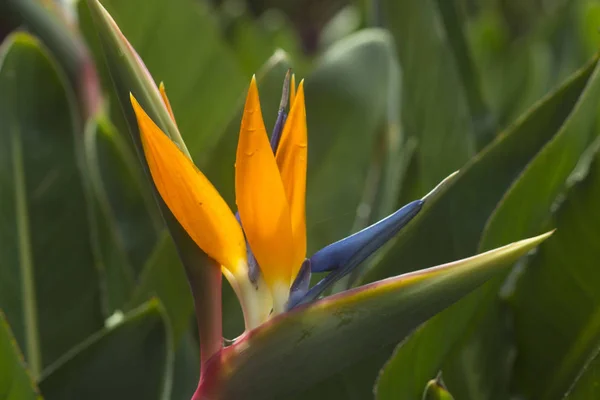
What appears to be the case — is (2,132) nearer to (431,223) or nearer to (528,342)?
(431,223)

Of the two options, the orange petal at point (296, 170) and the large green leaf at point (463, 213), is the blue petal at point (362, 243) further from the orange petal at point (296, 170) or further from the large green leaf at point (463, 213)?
the large green leaf at point (463, 213)

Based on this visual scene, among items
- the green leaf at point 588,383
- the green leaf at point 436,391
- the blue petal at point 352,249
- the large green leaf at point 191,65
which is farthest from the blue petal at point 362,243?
the large green leaf at point 191,65

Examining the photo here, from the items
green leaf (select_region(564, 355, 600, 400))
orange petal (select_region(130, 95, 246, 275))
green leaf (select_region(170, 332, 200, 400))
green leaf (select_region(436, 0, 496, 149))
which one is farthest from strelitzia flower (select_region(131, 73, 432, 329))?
green leaf (select_region(436, 0, 496, 149))

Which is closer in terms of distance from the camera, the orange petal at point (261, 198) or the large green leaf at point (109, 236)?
the orange petal at point (261, 198)

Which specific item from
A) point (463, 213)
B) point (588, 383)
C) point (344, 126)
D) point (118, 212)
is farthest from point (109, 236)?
point (588, 383)

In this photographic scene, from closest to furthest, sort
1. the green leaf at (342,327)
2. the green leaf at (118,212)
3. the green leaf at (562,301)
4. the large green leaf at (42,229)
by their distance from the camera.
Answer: the green leaf at (342,327), the green leaf at (562,301), the large green leaf at (42,229), the green leaf at (118,212)

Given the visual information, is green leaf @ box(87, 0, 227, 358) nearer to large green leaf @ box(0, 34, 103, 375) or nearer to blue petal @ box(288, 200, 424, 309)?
blue petal @ box(288, 200, 424, 309)
